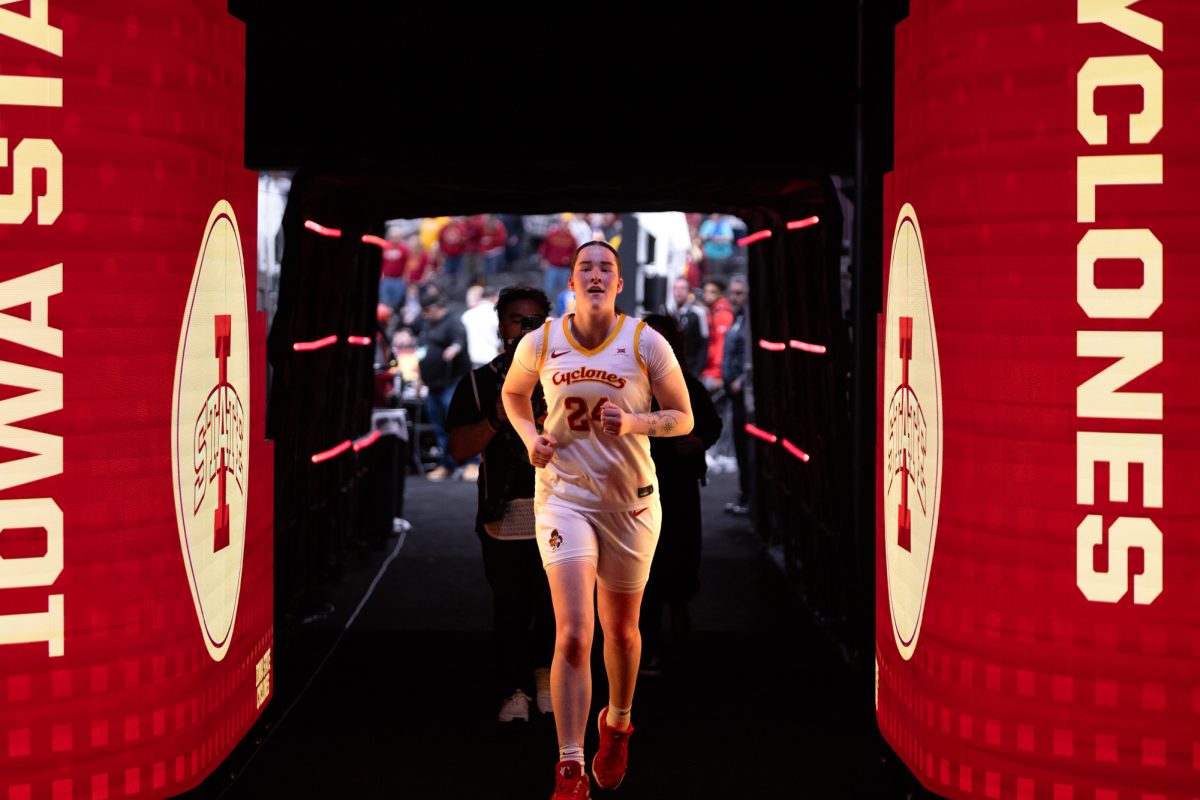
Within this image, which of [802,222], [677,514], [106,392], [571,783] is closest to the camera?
[106,392]

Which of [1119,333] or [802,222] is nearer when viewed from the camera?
[1119,333]

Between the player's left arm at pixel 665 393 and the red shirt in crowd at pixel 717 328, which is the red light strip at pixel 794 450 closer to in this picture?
the player's left arm at pixel 665 393

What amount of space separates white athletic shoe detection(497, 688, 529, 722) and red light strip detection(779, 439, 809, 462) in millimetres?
2278

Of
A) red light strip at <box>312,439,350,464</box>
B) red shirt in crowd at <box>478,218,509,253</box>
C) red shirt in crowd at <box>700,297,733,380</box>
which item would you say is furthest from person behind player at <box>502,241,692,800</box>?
red shirt in crowd at <box>478,218,509,253</box>

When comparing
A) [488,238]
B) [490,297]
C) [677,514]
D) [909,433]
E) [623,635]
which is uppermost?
[488,238]

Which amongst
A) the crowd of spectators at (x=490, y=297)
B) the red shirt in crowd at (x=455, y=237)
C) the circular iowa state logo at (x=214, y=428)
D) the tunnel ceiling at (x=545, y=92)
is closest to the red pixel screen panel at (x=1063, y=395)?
the tunnel ceiling at (x=545, y=92)

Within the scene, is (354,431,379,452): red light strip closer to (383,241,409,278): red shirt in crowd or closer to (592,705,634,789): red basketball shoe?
(592,705,634,789): red basketball shoe

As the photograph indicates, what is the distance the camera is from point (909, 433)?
4613 millimetres

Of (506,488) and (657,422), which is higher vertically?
(657,422)

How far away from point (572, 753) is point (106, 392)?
174cm

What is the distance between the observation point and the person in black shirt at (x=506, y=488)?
542cm

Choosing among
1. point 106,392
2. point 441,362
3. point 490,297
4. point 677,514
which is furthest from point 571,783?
point 490,297

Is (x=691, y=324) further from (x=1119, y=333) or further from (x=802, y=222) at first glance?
(x=1119, y=333)

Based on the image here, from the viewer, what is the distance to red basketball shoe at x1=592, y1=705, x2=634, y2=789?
474cm
